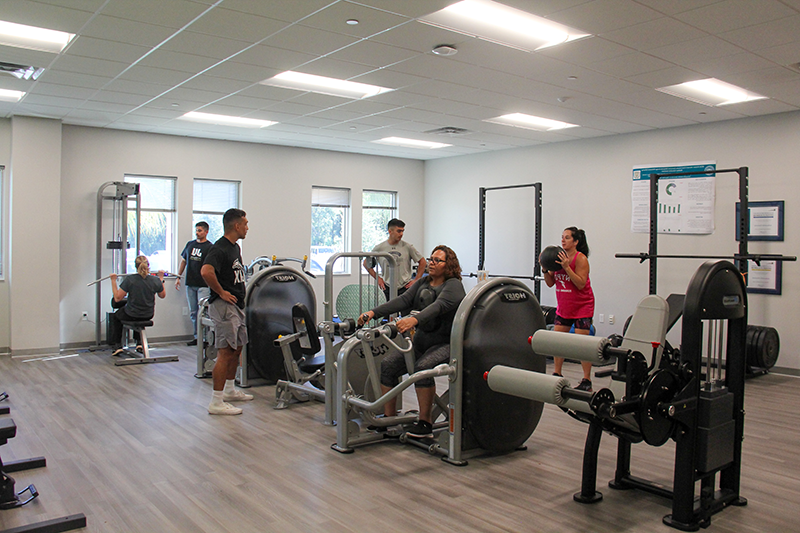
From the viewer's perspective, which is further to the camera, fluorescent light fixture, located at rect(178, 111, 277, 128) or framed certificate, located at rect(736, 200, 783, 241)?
fluorescent light fixture, located at rect(178, 111, 277, 128)

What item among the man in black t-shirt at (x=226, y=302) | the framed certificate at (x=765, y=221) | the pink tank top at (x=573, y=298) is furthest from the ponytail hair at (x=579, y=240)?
the man in black t-shirt at (x=226, y=302)

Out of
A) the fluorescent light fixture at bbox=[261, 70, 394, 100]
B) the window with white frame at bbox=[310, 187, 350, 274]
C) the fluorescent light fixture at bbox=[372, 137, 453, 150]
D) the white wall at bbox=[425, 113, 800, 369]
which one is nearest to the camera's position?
the fluorescent light fixture at bbox=[261, 70, 394, 100]

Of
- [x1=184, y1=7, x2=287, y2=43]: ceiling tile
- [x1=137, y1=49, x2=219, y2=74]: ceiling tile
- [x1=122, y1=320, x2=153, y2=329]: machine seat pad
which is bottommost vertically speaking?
[x1=122, y1=320, x2=153, y2=329]: machine seat pad

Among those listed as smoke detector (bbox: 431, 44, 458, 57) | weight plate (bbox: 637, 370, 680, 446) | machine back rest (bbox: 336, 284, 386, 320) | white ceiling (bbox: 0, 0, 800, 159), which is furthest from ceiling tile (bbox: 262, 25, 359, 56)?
weight plate (bbox: 637, 370, 680, 446)

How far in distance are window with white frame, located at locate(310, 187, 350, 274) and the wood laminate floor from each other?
187 inches

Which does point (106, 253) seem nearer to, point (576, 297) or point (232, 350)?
Result: point (232, 350)

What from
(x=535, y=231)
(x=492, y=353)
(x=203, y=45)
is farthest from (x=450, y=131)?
(x=492, y=353)

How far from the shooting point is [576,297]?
5102mm

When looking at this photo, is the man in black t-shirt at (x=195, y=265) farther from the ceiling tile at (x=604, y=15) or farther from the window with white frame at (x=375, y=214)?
the ceiling tile at (x=604, y=15)

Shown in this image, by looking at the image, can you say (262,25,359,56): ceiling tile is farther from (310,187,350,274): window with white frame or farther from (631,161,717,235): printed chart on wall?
(310,187,350,274): window with white frame

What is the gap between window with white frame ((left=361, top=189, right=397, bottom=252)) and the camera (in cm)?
1005

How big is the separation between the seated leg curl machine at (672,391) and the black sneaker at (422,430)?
1.19m

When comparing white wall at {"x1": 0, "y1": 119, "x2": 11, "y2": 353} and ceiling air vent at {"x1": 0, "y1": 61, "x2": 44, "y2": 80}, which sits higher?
ceiling air vent at {"x1": 0, "y1": 61, "x2": 44, "y2": 80}

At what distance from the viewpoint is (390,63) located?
4.95 metres
